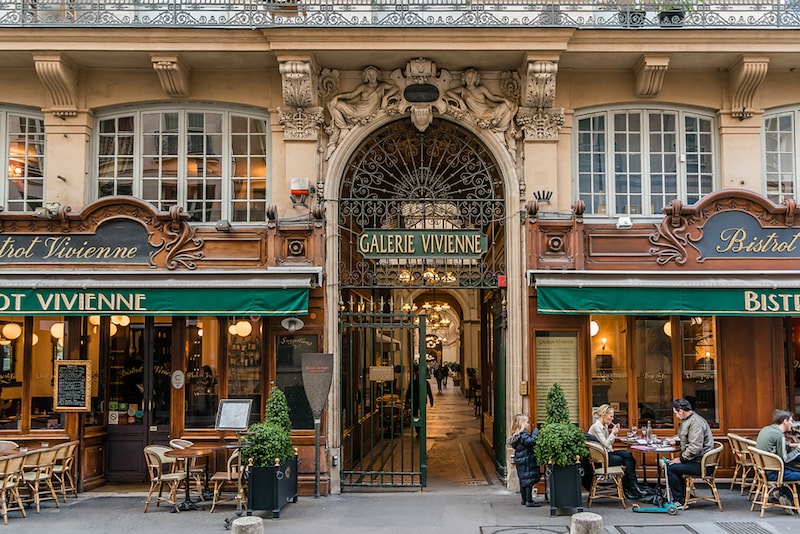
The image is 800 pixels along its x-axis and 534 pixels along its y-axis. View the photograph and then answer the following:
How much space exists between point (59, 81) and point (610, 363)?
1020cm

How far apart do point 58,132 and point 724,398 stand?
1194 cm

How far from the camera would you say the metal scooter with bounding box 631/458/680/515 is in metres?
10.9

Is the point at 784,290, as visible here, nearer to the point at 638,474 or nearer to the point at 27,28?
the point at 638,474

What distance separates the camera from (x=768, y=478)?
10.9 m

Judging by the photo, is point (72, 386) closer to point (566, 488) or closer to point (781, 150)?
point (566, 488)

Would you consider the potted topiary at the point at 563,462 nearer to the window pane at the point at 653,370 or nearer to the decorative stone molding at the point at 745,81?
the window pane at the point at 653,370

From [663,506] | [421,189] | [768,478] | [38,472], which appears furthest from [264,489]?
[768,478]

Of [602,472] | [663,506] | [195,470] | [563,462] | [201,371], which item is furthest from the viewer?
[201,371]

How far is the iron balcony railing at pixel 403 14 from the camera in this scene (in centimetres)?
1240

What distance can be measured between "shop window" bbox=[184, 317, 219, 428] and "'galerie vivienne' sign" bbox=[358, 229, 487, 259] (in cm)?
294

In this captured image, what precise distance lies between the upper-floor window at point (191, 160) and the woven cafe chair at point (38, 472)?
4.37 metres

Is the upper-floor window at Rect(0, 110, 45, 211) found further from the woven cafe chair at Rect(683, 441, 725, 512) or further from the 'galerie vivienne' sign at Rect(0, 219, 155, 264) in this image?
the woven cafe chair at Rect(683, 441, 725, 512)

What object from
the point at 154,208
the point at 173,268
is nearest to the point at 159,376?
the point at 173,268

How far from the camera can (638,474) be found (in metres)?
12.6
